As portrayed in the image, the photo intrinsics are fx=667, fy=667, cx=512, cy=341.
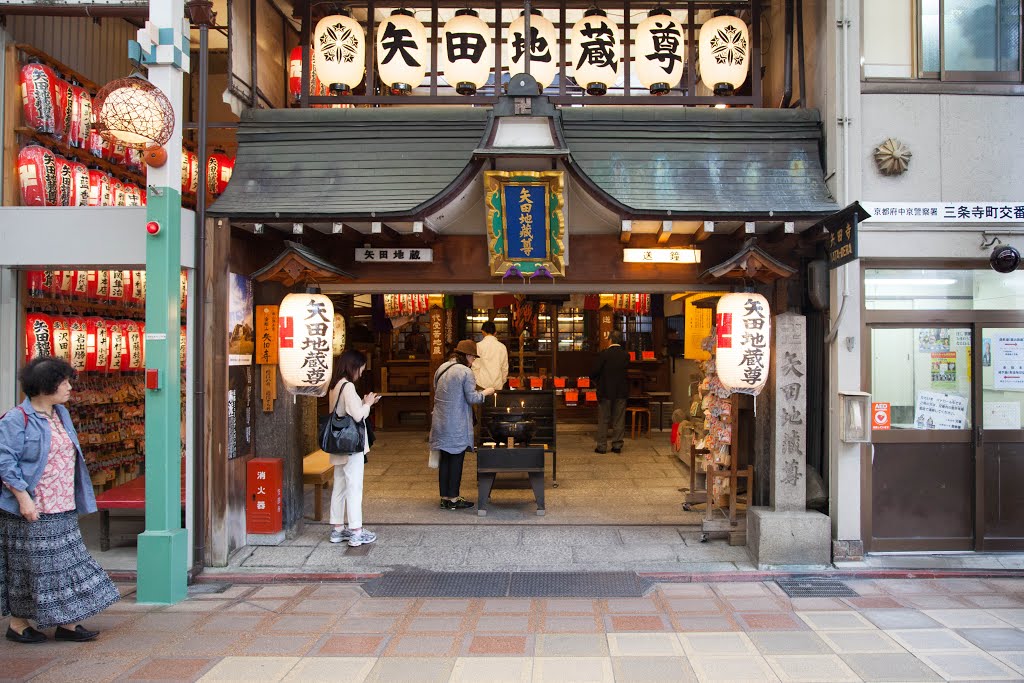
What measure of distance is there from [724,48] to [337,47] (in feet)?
15.6

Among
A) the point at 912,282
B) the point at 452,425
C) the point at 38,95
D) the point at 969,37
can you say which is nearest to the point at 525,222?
the point at 452,425

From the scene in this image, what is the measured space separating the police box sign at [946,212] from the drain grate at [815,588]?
13.1ft

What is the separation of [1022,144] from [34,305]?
38.7ft

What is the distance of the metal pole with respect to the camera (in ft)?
21.6

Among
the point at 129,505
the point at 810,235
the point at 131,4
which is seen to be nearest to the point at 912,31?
the point at 810,235

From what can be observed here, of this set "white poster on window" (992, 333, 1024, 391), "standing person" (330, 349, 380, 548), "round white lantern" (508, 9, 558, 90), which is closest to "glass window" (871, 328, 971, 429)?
"white poster on window" (992, 333, 1024, 391)

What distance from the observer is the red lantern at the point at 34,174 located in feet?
24.1

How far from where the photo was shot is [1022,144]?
25.0 ft

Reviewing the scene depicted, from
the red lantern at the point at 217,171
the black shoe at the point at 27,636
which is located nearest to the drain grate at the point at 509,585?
the black shoe at the point at 27,636

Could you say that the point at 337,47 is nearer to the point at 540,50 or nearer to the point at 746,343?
the point at 540,50

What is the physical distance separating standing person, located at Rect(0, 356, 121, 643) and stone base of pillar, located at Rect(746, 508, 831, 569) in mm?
6579

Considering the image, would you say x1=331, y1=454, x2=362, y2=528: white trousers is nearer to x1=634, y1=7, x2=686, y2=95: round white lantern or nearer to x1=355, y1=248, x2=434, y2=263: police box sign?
x1=355, y1=248, x2=434, y2=263: police box sign

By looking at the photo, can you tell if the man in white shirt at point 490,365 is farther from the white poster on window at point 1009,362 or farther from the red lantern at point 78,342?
the white poster on window at point 1009,362

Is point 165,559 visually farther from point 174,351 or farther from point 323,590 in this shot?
point 174,351
